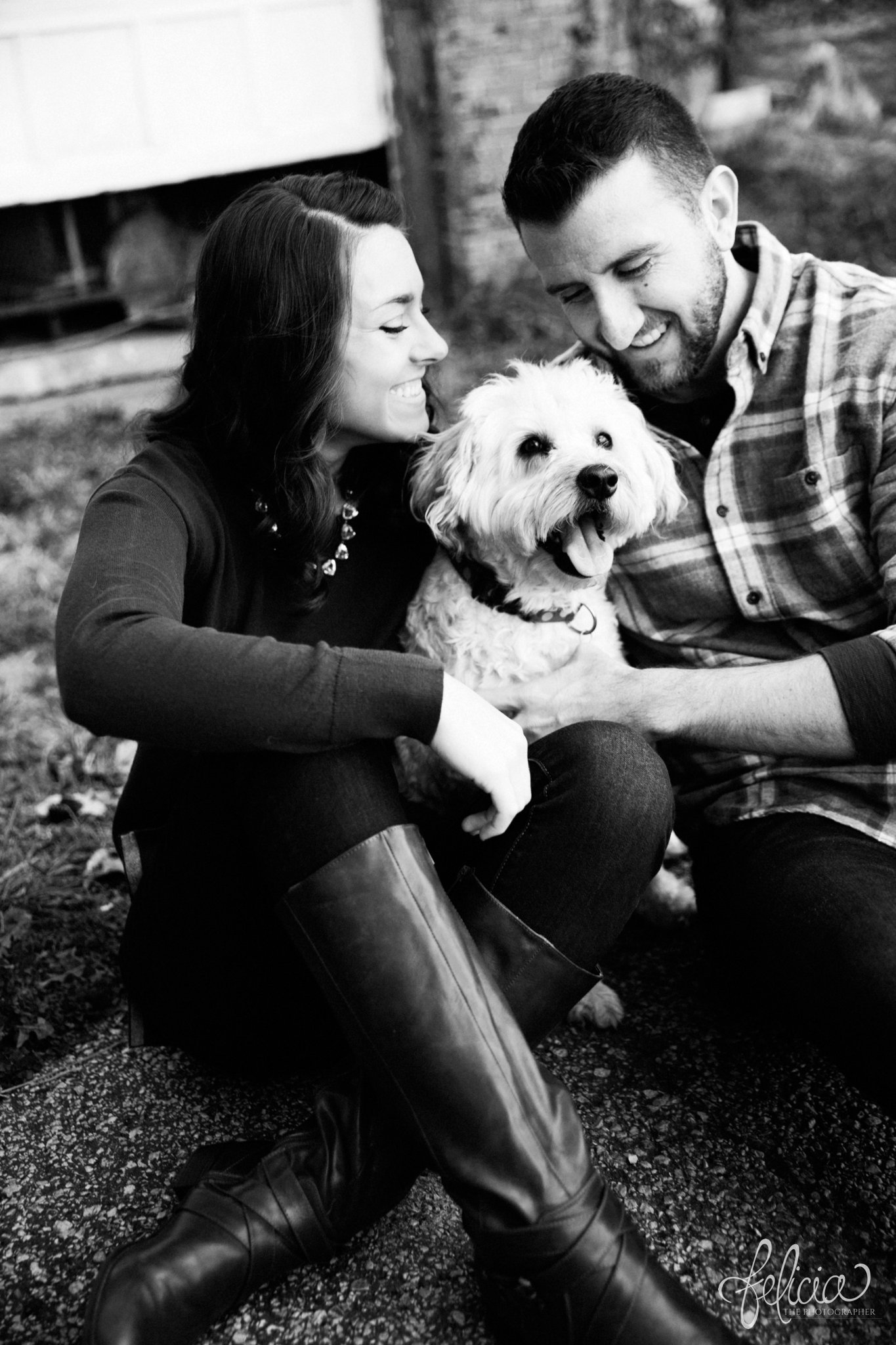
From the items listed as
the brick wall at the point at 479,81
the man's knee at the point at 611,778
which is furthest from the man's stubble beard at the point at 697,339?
the brick wall at the point at 479,81

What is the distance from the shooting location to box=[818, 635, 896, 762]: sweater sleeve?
1931 mm

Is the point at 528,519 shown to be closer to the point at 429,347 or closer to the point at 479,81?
the point at 429,347

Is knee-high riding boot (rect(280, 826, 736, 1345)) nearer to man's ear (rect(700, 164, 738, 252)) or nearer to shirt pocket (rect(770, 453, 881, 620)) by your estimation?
shirt pocket (rect(770, 453, 881, 620))

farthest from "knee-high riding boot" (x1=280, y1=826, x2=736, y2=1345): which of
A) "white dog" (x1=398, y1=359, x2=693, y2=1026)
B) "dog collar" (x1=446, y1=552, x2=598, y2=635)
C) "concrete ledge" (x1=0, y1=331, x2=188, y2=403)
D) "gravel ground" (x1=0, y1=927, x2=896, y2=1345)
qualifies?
"concrete ledge" (x1=0, y1=331, x2=188, y2=403)

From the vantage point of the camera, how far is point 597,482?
2.18m

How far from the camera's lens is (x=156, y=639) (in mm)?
1679

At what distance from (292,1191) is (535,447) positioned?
4.56 ft

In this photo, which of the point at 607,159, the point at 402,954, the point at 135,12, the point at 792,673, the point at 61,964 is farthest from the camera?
the point at 135,12

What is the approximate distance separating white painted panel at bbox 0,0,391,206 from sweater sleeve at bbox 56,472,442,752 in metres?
5.39

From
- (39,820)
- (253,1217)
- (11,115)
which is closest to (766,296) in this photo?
(253,1217)

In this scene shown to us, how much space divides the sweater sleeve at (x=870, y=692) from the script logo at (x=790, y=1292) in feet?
2.53

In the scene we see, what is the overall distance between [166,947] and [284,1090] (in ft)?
1.23

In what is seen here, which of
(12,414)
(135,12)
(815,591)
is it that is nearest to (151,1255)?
(815,591)

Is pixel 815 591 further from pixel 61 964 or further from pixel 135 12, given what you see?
pixel 135 12
